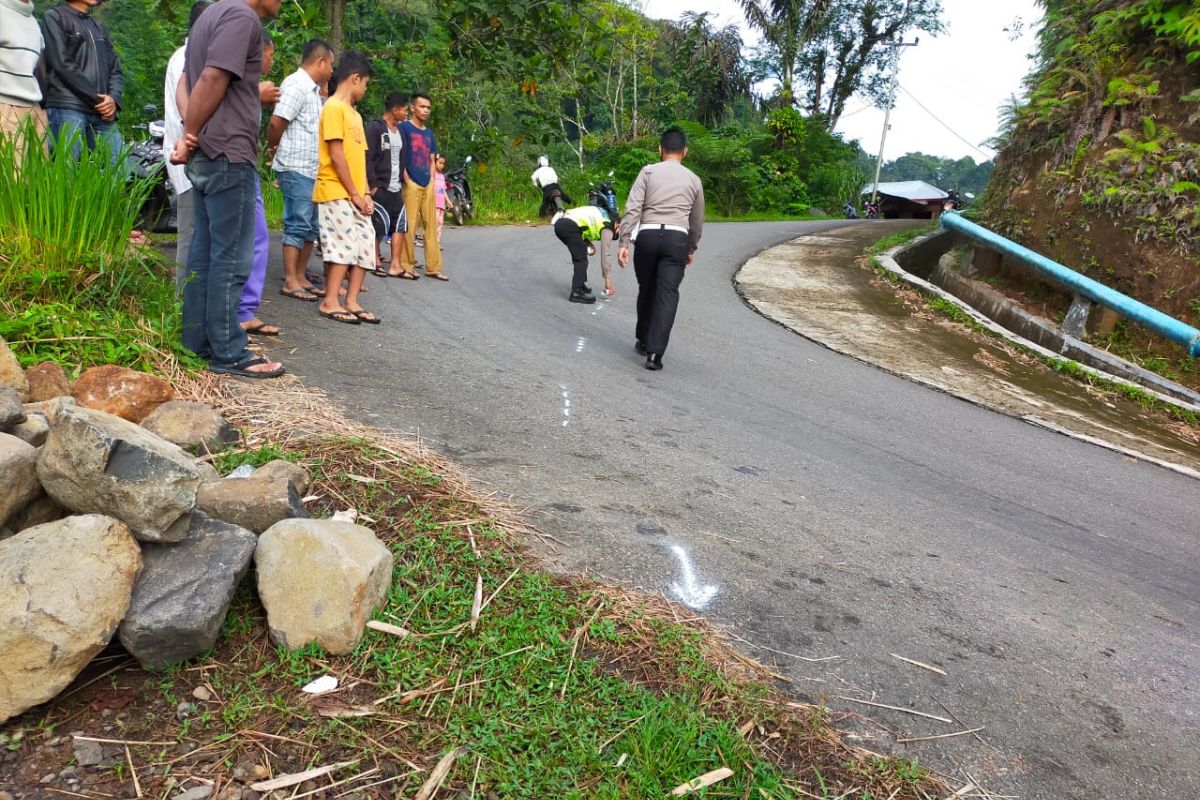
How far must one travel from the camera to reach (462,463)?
4023 mm

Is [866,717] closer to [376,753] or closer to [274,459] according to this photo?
[376,753]

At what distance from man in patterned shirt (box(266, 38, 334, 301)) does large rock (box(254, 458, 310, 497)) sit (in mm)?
3813

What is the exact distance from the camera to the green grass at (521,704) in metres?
2.16

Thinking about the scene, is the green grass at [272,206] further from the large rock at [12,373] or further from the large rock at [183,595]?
the large rock at [183,595]

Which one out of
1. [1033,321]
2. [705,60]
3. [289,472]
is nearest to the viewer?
[289,472]

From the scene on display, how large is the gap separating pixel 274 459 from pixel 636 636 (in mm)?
1721

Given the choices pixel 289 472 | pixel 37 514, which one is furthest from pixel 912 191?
pixel 37 514

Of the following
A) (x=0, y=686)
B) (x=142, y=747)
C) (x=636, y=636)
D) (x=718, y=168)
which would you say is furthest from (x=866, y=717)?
(x=718, y=168)

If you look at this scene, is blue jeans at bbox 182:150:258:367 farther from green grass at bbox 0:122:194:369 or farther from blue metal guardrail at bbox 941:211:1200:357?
blue metal guardrail at bbox 941:211:1200:357

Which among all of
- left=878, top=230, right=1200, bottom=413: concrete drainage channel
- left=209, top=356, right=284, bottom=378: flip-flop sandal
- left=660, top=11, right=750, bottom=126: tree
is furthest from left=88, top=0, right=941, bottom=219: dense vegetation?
left=878, top=230, right=1200, bottom=413: concrete drainage channel

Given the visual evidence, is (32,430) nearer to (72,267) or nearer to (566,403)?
(72,267)

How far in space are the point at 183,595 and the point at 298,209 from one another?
4.78m

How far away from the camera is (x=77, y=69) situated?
20.8 ft

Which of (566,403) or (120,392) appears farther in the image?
(566,403)
